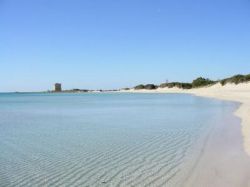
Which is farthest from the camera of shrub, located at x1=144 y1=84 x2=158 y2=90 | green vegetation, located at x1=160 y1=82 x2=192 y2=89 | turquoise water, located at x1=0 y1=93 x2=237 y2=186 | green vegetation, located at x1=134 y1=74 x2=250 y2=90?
shrub, located at x1=144 y1=84 x2=158 y2=90

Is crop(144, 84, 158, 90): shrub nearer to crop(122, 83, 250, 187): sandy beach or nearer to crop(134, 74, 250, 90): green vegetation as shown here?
crop(134, 74, 250, 90): green vegetation

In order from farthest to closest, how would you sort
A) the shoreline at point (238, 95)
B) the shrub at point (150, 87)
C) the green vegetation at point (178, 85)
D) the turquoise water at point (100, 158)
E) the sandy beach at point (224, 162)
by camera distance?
the shrub at point (150, 87) → the green vegetation at point (178, 85) → the shoreline at point (238, 95) → the turquoise water at point (100, 158) → the sandy beach at point (224, 162)

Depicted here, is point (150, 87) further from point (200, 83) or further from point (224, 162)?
point (224, 162)

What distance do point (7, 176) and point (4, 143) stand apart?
4.18 m

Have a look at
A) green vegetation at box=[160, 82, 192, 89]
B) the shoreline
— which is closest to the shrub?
green vegetation at box=[160, 82, 192, 89]

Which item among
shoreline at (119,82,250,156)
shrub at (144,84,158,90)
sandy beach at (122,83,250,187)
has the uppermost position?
shrub at (144,84,158,90)

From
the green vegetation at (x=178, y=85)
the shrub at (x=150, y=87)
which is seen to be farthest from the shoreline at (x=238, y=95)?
the shrub at (x=150, y=87)

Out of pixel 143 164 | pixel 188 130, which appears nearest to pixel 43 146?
pixel 143 164

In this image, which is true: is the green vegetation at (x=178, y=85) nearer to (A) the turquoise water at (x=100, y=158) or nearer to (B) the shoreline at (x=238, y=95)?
(B) the shoreline at (x=238, y=95)

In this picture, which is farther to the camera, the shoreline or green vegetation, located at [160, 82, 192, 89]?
green vegetation, located at [160, 82, 192, 89]

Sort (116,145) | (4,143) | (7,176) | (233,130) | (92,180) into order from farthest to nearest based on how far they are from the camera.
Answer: (233,130)
(4,143)
(116,145)
(7,176)
(92,180)

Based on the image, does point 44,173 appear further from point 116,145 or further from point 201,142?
point 201,142

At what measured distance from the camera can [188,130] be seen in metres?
12.4

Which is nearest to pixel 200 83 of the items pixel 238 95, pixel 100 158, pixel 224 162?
pixel 238 95
